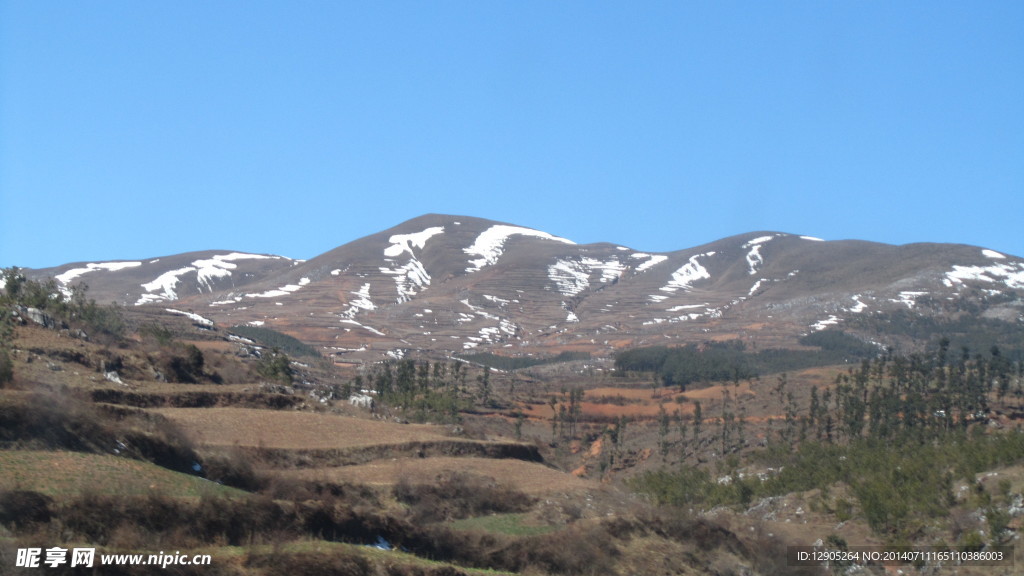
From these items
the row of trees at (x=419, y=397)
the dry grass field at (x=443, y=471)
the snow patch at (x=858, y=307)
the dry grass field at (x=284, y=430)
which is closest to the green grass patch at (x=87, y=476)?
the dry grass field at (x=443, y=471)

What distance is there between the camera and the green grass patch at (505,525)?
2525 cm

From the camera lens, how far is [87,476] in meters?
18.1

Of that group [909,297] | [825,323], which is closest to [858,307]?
[909,297]


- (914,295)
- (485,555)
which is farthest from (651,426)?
(914,295)

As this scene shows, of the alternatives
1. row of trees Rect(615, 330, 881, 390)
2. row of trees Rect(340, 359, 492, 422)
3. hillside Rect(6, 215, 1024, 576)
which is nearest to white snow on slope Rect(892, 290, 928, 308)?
row of trees Rect(615, 330, 881, 390)

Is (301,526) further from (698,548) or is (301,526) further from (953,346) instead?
(953,346)

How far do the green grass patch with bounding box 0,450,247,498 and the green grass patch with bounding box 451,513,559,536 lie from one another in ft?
26.2

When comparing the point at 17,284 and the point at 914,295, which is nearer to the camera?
the point at 17,284

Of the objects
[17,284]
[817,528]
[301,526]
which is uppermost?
[17,284]

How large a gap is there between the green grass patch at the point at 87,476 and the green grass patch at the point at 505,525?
7980mm

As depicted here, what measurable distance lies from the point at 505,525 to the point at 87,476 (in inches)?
487

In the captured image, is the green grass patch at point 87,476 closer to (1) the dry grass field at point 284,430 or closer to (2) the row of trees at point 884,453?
(1) the dry grass field at point 284,430

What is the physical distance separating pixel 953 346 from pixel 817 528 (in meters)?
136

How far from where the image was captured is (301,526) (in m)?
18.4
